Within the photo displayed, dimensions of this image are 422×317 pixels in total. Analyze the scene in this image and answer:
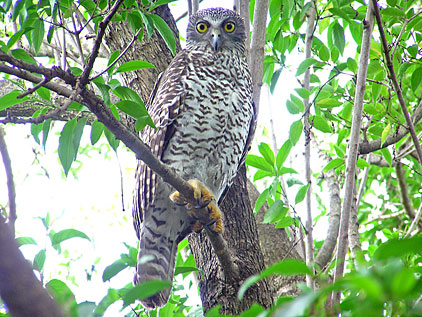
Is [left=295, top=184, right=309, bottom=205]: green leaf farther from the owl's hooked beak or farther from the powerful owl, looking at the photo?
the owl's hooked beak

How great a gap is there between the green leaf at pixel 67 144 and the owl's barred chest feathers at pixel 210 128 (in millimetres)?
1252

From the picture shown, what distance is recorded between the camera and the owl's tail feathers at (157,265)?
3068 millimetres

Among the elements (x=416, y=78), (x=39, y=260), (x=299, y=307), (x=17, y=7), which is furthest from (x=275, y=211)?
(x=299, y=307)

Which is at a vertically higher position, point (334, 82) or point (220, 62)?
point (220, 62)

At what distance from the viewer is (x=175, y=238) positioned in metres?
3.55

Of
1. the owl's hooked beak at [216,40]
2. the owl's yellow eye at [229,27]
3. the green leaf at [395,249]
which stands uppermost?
the owl's yellow eye at [229,27]

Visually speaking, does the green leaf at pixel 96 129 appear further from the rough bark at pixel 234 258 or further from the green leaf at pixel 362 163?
the green leaf at pixel 362 163

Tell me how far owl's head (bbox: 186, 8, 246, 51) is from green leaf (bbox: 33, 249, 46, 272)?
2.56m

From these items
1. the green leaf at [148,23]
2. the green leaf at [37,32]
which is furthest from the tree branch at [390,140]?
the green leaf at [37,32]

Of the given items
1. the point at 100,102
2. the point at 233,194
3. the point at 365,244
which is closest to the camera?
the point at 100,102

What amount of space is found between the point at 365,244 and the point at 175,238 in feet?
11.3

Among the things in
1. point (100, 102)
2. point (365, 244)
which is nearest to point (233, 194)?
point (100, 102)

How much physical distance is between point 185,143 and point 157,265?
0.90 meters

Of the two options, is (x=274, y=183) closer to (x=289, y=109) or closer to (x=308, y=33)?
(x=289, y=109)
